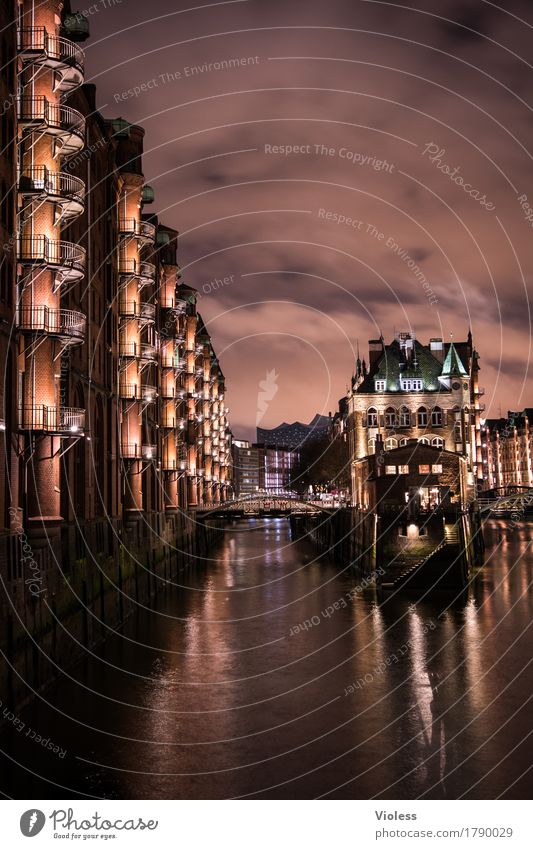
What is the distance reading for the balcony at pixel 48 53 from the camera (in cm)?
2931

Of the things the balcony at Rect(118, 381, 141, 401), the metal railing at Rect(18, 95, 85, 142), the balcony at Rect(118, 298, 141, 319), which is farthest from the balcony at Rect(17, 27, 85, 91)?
the balcony at Rect(118, 381, 141, 401)

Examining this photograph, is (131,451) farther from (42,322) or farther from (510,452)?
(510,452)

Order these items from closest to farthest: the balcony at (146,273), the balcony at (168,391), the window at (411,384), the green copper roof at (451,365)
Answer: the balcony at (146,273)
the balcony at (168,391)
the window at (411,384)
the green copper roof at (451,365)

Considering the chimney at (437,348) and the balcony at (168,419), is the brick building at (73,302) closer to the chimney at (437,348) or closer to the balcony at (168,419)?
the balcony at (168,419)

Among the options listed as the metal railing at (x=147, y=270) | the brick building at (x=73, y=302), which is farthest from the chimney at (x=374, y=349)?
the metal railing at (x=147, y=270)

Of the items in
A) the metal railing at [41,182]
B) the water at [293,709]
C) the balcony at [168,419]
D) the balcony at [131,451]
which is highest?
the metal railing at [41,182]

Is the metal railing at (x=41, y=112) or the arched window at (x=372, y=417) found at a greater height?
the metal railing at (x=41, y=112)

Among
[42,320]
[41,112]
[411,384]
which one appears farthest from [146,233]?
[411,384]

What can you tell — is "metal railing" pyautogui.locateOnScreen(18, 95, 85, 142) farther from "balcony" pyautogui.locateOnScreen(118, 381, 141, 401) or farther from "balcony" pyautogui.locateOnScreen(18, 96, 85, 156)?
"balcony" pyautogui.locateOnScreen(118, 381, 141, 401)

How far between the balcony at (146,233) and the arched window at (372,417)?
141 feet

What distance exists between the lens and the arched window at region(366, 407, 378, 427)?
89.3 meters

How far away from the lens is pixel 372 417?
3529 inches
